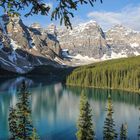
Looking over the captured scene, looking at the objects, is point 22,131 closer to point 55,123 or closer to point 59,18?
point 59,18

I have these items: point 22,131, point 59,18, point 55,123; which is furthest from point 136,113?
point 59,18

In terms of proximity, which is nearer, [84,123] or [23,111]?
[23,111]

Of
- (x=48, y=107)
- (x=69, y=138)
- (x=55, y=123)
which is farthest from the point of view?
(x=48, y=107)

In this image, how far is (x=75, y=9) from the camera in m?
9.60

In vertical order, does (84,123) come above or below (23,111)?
below

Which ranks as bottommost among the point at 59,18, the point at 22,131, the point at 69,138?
the point at 69,138

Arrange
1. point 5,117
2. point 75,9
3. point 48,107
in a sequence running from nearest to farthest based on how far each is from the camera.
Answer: point 75,9, point 5,117, point 48,107

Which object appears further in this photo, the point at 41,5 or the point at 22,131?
the point at 22,131

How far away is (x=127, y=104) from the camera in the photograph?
452 feet

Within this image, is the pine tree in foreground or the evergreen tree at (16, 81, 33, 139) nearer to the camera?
the evergreen tree at (16, 81, 33, 139)

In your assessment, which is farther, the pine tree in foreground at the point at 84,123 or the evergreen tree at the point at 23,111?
the pine tree in foreground at the point at 84,123

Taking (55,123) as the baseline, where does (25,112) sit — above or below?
above

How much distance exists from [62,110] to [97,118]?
24.6 metres

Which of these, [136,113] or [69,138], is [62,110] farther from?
[69,138]
